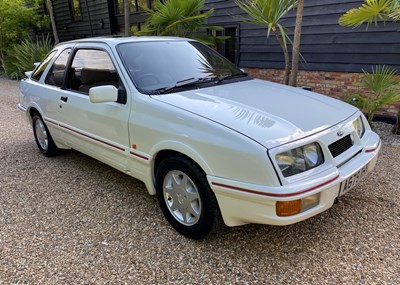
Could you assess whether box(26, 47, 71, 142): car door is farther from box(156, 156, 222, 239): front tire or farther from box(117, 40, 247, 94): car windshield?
box(156, 156, 222, 239): front tire

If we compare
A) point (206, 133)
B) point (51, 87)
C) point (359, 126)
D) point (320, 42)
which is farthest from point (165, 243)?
point (320, 42)

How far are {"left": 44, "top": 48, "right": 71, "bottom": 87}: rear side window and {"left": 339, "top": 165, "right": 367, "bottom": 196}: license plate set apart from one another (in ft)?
10.3

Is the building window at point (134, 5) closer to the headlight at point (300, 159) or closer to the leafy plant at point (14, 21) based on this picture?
the leafy plant at point (14, 21)

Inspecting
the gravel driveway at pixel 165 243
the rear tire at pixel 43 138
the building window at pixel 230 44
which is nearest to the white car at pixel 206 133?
the gravel driveway at pixel 165 243

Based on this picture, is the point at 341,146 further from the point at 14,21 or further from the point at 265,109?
the point at 14,21

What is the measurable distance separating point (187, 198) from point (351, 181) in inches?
47.5

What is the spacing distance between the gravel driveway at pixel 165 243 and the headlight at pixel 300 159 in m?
0.72

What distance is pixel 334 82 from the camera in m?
6.52

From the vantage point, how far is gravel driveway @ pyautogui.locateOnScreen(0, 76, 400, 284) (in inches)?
86.5

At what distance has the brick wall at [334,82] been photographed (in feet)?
19.3

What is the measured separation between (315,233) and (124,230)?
1.58 metres

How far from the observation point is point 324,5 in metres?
6.29

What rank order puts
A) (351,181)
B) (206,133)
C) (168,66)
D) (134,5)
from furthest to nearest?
(134,5) → (168,66) → (351,181) → (206,133)

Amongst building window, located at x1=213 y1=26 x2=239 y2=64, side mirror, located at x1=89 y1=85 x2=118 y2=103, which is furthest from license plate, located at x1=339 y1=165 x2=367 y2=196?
building window, located at x1=213 y1=26 x2=239 y2=64
